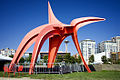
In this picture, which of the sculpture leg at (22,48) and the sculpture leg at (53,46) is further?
the sculpture leg at (53,46)

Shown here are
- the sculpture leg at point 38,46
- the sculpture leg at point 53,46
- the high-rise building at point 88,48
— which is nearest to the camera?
the sculpture leg at point 38,46

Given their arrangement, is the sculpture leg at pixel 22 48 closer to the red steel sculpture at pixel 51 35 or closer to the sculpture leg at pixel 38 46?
the red steel sculpture at pixel 51 35

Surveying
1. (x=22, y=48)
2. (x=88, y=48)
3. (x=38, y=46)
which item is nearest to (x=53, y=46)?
(x=22, y=48)

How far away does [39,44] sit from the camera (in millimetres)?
17625

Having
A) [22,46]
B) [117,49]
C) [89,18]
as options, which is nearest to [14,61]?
[22,46]

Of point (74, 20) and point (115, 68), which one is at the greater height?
point (74, 20)

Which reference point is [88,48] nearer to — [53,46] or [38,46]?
[53,46]

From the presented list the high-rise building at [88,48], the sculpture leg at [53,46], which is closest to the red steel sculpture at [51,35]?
the sculpture leg at [53,46]

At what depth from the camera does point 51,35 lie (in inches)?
827

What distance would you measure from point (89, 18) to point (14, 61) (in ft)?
41.1

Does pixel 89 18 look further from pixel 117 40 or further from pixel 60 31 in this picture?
pixel 117 40

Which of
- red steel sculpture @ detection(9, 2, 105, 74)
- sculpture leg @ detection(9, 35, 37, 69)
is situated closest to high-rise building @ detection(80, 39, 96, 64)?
red steel sculpture @ detection(9, 2, 105, 74)

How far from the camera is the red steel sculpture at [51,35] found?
17.8 meters

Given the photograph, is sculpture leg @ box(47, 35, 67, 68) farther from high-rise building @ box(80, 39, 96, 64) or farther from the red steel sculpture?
high-rise building @ box(80, 39, 96, 64)
